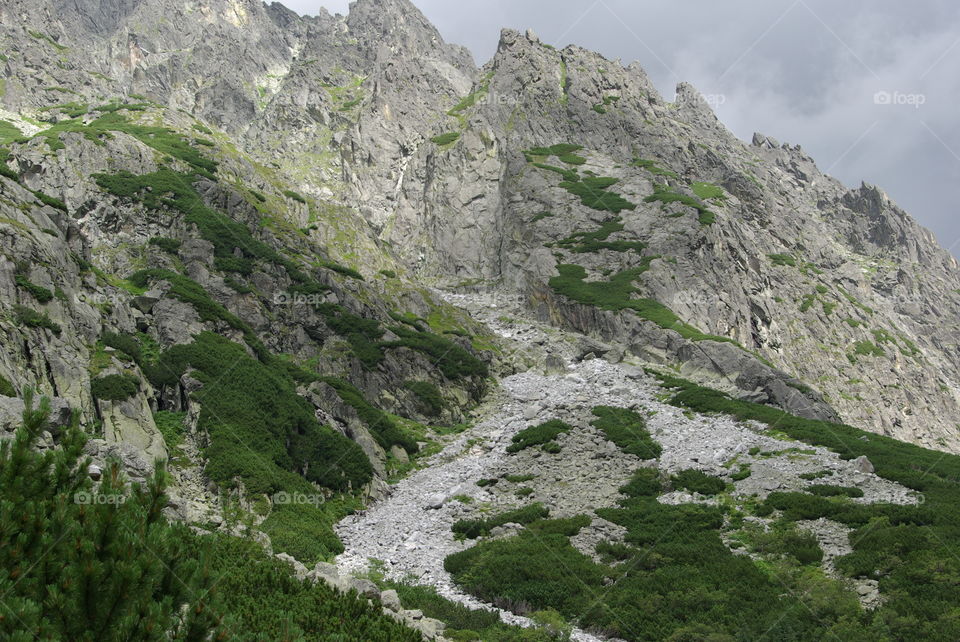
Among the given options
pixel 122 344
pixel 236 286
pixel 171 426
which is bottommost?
pixel 171 426

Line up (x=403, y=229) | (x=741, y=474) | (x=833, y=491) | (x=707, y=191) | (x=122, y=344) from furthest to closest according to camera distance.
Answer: (x=403, y=229), (x=707, y=191), (x=741, y=474), (x=122, y=344), (x=833, y=491)

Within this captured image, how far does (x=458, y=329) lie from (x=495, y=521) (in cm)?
3190

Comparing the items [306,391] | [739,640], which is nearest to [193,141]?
[306,391]

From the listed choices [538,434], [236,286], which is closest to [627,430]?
[538,434]

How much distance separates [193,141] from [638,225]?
51.0 metres

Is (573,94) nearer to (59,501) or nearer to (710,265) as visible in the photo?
(710,265)

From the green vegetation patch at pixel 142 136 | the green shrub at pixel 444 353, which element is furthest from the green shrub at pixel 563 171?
the green vegetation patch at pixel 142 136

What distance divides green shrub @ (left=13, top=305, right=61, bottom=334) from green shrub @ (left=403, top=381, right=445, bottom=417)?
22.9m

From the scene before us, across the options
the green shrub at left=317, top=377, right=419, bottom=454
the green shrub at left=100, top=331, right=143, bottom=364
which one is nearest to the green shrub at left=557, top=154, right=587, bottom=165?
the green shrub at left=317, top=377, right=419, bottom=454

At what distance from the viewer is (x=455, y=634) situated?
13.6m

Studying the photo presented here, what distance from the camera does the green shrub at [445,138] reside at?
93025mm

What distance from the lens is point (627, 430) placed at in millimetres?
34531

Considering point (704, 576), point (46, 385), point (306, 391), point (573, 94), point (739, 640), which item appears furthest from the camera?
point (573, 94)

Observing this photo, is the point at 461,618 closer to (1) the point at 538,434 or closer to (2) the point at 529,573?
(2) the point at 529,573
